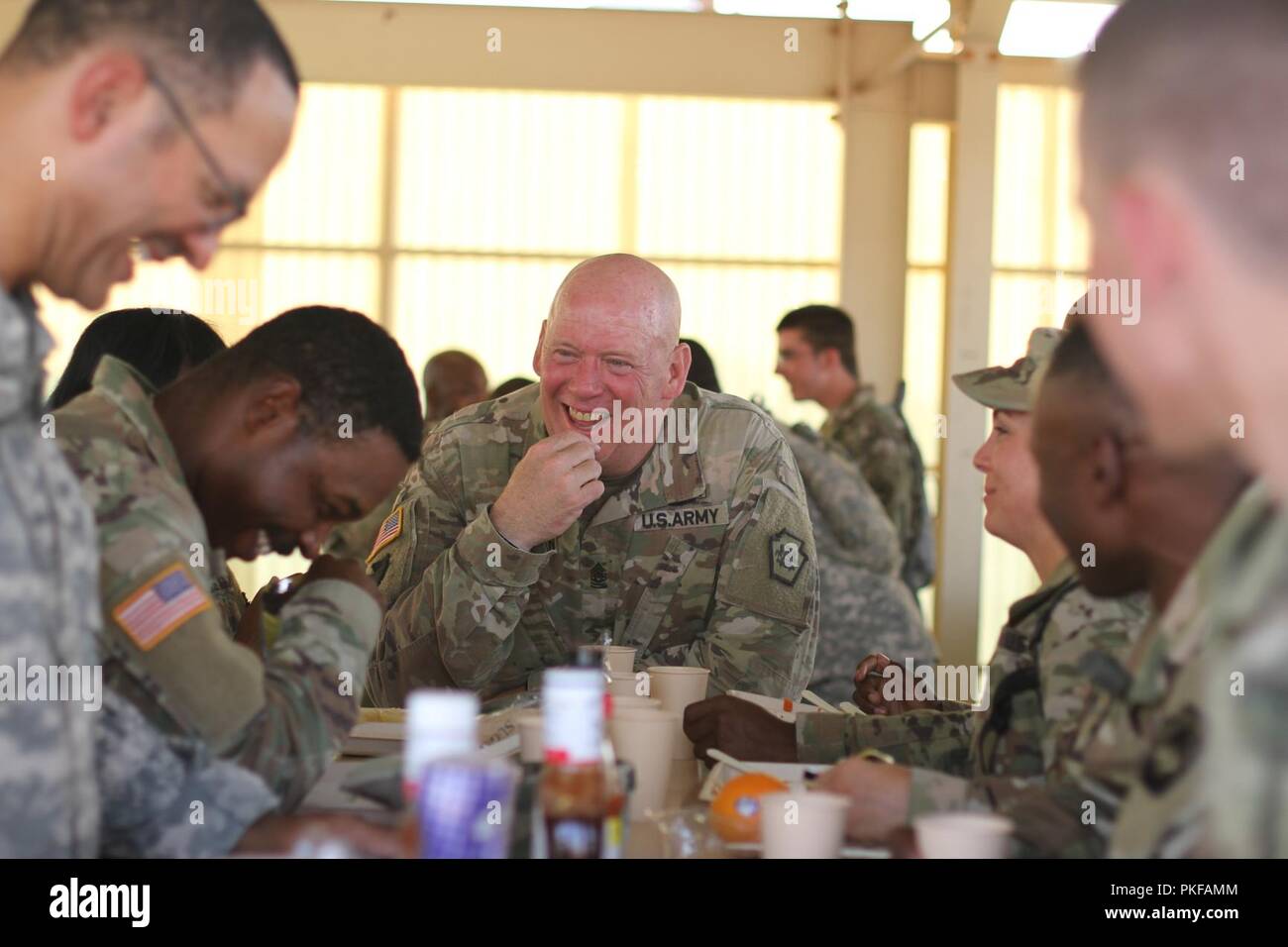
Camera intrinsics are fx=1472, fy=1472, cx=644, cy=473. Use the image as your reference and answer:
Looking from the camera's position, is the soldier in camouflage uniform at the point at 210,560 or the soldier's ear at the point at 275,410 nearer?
the soldier in camouflage uniform at the point at 210,560

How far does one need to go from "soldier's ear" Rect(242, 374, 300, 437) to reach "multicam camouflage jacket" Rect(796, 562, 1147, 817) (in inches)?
33.2

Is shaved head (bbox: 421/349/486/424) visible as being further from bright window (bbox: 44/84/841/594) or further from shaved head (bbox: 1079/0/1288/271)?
shaved head (bbox: 1079/0/1288/271)

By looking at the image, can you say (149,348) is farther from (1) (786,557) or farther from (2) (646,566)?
(1) (786,557)

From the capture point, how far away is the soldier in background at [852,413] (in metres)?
6.21

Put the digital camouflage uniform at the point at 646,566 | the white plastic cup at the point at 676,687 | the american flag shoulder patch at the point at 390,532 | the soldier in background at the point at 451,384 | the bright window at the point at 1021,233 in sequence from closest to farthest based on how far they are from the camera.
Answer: the white plastic cup at the point at 676,687 → the digital camouflage uniform at the point at 646,566 → the american flag shoulder patch at the point at 390,532 → the soldier in background at the point at 451,384 → the bright window at the point at 1021,233

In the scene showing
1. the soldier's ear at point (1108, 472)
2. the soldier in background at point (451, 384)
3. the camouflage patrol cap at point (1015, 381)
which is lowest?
the soldier's ear at point (1108, 472)

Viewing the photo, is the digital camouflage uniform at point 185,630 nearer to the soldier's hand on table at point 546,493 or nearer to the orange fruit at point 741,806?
the orange fruit at point 741,806

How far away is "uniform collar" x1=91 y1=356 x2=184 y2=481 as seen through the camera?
5.57 feet

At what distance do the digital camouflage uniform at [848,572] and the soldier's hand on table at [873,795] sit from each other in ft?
11.1

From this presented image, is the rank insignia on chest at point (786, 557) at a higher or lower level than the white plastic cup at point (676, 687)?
higher

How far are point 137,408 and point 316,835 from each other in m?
0.54

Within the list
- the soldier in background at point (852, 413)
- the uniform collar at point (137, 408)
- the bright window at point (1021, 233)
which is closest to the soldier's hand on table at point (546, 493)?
the uniform collar at point (137, 408)
